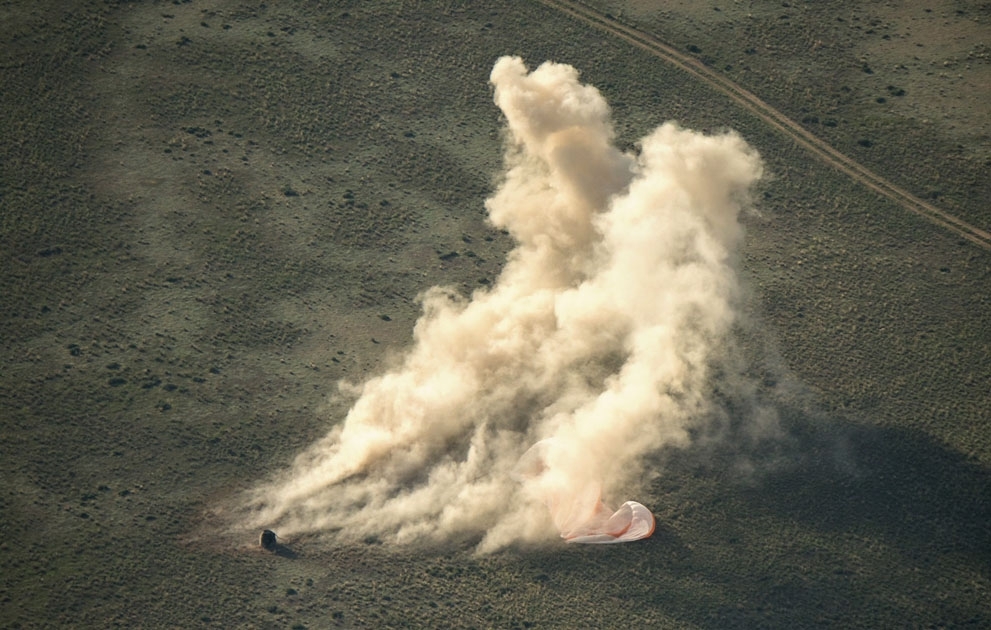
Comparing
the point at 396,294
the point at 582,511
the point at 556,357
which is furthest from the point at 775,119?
the point at 582,511

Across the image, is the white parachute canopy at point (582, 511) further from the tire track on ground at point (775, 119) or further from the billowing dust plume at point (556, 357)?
the tire track on ground at point (775, 119)

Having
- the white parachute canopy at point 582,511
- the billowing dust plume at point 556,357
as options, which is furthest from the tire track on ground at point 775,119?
the white parachute canopy at point 582,511

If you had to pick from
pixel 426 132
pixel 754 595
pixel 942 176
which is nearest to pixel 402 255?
pixel 426 132

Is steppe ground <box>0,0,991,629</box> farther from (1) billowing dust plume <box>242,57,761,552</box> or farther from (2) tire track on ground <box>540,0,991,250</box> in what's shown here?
(1) billowing dust plume <box>242,57,761,552</box>

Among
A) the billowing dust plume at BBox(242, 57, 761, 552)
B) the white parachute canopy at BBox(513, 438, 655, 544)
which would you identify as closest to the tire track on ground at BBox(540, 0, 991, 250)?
the billowing dust plume at BBox(242, 57, 761, 552)

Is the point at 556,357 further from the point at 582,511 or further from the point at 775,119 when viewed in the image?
the point at 775,119

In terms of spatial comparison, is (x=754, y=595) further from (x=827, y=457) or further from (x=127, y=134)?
(x=127, y=134)
